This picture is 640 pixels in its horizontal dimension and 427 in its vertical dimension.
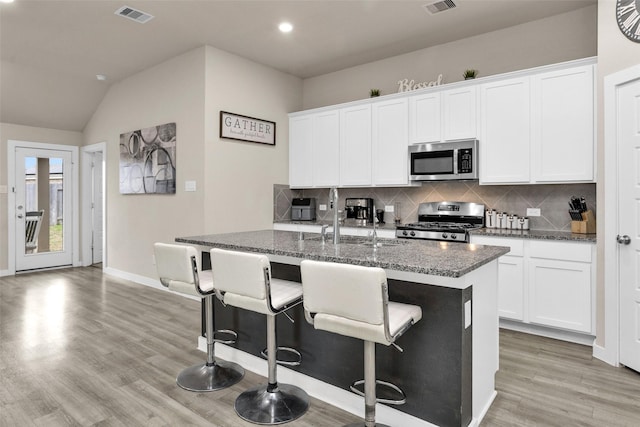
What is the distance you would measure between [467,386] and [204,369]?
171cm

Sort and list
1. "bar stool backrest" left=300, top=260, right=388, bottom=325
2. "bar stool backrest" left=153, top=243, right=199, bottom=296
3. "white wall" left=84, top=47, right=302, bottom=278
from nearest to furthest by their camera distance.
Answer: "bar stool backrest" left=300, top=260, right=388, bottom=325, "bar stool backrest" left=153, top=243, right=199, bottom=296, "white wall" left=84, top=47, right=302, bottom=278

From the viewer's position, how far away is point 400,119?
14.5 feet

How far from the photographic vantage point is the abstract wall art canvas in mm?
4926

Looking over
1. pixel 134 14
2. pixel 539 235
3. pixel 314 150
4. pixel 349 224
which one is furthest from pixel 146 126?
pixel 539 235

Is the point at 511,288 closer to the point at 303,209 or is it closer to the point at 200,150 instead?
the point at 303,209

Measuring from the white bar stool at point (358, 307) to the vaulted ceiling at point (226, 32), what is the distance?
9.14 feet

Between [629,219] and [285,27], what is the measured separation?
3.43 m

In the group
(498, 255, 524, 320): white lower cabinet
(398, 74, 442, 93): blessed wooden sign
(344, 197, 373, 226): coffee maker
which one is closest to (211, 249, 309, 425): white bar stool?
(498, 255, 524, 320): white lower cabinet

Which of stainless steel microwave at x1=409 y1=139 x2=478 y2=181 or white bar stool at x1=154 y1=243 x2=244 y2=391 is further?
stainless steel microwave at x1=409 y1=139 x2=478 y2=181

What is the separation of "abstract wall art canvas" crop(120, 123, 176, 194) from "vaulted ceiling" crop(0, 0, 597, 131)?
911 mm

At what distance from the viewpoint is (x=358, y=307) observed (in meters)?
1.68

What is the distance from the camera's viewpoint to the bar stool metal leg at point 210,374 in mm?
2523

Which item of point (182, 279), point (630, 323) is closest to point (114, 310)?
point (182, 279)

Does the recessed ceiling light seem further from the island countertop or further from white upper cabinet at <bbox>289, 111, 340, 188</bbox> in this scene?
the island countertop
